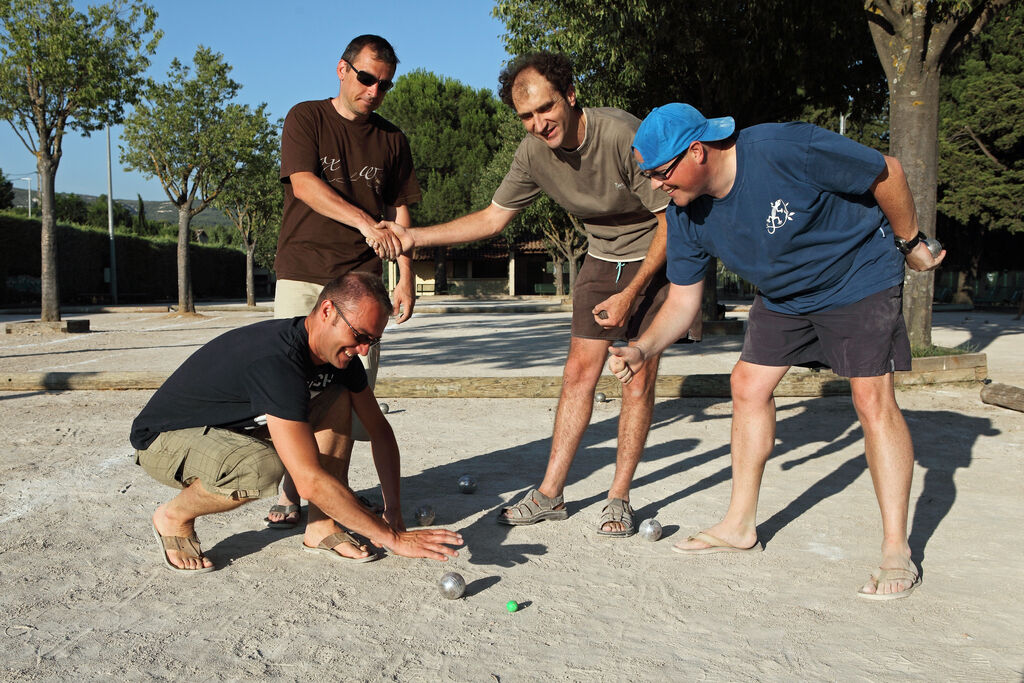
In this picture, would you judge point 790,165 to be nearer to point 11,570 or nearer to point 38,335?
point 11,570

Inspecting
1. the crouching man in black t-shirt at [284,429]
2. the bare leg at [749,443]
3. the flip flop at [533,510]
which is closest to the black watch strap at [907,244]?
the bare leg at [749,443]

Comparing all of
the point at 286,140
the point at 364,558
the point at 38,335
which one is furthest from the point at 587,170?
the point at 38,335

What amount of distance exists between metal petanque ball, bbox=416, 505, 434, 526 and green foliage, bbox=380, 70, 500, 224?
45.9 m

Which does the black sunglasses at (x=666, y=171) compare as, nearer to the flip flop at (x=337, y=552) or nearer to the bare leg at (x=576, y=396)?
the bare leg at (x=576, y=396)

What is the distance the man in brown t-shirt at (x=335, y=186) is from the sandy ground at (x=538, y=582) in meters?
0.88

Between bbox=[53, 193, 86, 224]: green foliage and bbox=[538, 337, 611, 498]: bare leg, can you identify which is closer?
bbox=[538, 337, 611, 498]: bare leg

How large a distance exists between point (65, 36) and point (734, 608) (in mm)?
18662

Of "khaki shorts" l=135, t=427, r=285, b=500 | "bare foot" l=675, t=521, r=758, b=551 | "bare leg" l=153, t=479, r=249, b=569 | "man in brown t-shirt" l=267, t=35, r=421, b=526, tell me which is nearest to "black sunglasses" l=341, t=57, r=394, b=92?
"man in brown t-shirt" l=267, t=35, r=421, b=526

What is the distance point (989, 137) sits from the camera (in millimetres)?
31469

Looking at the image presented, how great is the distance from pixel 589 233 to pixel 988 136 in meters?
33.1

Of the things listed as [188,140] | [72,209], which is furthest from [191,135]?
[72,209]

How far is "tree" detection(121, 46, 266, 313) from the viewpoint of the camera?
23.5 meters

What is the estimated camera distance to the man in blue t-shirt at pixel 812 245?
10.3 ft

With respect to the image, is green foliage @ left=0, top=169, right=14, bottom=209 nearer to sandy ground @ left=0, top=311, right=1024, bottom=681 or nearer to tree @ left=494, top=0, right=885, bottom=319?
tree @ left=494, top=0, right=885, bottom=319
